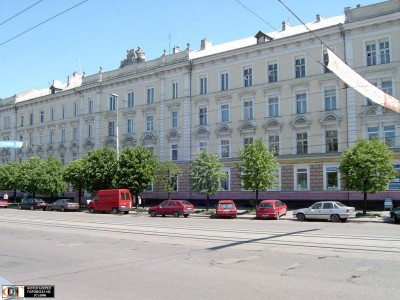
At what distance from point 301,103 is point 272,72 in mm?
4321

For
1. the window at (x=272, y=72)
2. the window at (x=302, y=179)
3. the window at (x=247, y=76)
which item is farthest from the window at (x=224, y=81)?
the window at (x=302, y=179)

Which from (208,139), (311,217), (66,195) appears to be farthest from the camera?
(66,195)

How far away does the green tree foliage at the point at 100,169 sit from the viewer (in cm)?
4403

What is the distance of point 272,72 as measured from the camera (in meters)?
40.3

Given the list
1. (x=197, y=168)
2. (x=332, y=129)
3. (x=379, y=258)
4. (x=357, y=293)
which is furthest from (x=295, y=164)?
(x=357, y=293)

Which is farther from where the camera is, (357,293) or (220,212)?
(220,212)

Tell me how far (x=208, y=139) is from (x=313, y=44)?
13.8 metres

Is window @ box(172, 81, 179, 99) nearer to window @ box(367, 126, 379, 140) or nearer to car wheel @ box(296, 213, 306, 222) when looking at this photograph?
window @ box(367, 126, 379, 140)

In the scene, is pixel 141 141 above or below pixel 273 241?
above

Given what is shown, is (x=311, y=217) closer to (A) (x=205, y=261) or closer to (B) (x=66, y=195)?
(A) (x=205, y=261)

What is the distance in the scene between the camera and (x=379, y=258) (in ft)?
37.3

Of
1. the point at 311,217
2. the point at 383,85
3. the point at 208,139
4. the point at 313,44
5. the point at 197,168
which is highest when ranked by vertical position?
the point at 313,44

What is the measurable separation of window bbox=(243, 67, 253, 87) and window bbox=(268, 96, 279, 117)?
290 centimetres

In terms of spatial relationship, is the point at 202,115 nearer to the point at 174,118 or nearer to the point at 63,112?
the point at 174,118
